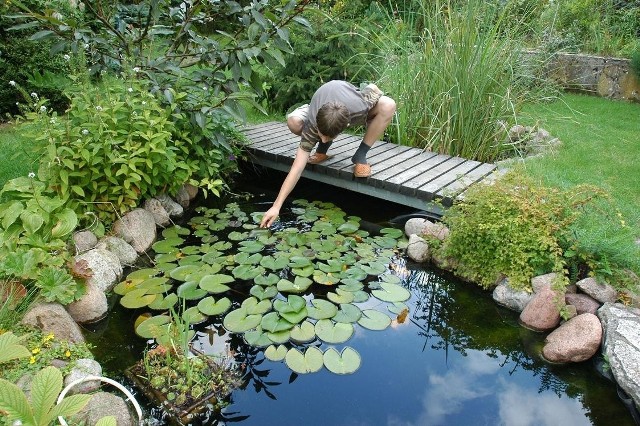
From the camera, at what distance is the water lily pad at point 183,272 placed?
9.88 feet

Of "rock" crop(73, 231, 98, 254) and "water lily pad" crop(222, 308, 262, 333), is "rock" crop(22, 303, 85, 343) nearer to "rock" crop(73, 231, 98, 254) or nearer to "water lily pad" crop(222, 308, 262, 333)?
"rock" crop(73, 231, 98, 254)

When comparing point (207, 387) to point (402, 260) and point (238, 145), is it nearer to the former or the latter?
point (402, 260)

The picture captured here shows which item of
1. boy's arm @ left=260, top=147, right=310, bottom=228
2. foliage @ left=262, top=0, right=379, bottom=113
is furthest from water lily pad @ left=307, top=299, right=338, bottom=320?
foliage @ left=262, top=0, right=379, bottom=113

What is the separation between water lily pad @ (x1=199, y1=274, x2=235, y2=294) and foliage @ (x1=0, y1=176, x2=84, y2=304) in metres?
0.65

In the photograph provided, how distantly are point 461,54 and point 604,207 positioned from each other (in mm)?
1742

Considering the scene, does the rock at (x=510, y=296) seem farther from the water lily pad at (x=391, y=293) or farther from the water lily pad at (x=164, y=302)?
the water lily pad at (x=164, y=302)

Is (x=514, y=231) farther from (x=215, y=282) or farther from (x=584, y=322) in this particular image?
(x=215, y=282)

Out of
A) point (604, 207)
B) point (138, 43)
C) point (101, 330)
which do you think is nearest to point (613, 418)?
point (604, 207)

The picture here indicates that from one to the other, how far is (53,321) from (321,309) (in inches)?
52.2

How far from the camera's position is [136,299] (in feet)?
9.25

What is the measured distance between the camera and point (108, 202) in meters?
3.21

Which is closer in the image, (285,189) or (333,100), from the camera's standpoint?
(285,189)

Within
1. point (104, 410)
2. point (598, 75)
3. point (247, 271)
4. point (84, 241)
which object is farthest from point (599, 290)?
point (598, 75)

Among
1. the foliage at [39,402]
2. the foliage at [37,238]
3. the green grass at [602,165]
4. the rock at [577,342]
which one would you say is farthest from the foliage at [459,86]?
the foliage at [39,402]
